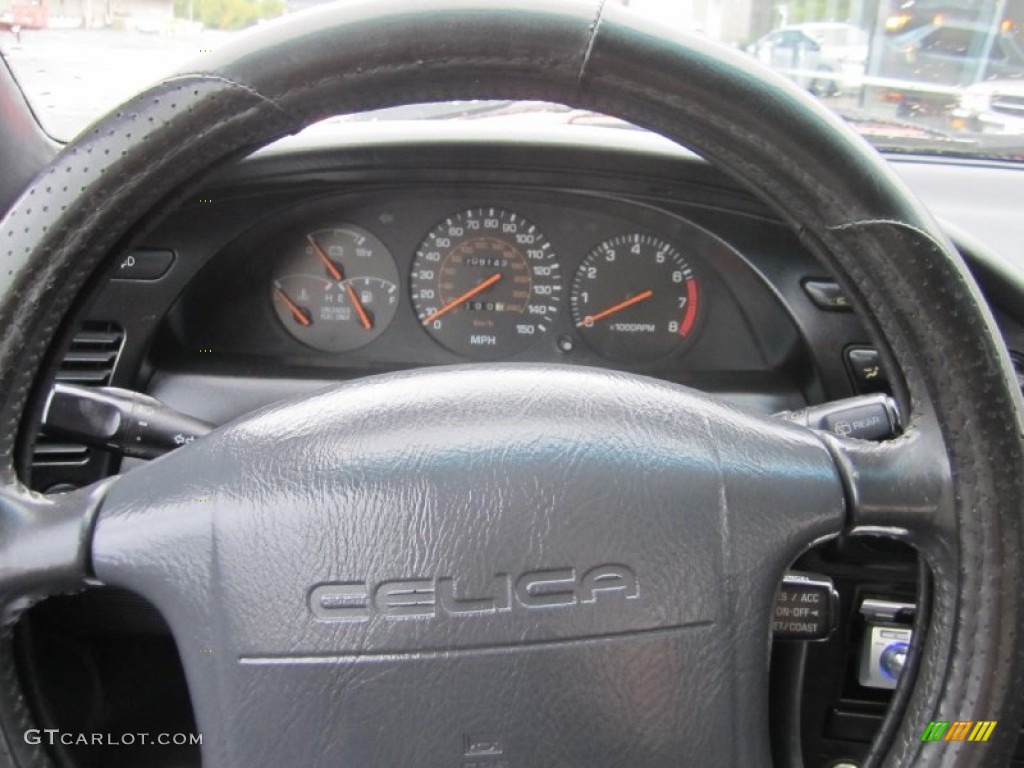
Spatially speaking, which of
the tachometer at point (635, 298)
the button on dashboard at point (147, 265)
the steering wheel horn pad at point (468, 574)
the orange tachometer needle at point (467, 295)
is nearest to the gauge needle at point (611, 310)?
the tachometer at point (635, 298)

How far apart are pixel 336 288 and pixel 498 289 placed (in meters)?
0.35

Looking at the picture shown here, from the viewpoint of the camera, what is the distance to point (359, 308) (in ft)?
7.91

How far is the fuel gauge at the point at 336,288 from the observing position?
2381mm

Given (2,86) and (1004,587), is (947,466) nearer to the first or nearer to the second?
(1004,587)

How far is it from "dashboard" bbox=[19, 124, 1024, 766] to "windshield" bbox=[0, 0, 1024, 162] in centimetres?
20

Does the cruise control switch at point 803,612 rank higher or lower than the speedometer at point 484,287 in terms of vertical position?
lower

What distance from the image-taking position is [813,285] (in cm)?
209

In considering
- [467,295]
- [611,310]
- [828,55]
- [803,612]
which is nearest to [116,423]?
[803,612]

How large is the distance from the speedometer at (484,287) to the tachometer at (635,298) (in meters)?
0.08

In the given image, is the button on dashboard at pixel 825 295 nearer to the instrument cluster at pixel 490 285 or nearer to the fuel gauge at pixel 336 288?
the instrument cluster at pixel 490 285

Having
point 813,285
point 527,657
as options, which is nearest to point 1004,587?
point 527,657

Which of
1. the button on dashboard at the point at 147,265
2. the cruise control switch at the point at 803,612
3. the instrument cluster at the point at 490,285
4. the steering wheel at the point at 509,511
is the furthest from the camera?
the instrument cluster at the point at 490,285

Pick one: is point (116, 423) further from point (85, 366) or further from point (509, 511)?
point (85, 366)

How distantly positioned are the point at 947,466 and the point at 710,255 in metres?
1.33
